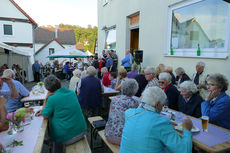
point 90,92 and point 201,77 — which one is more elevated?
point 201,77

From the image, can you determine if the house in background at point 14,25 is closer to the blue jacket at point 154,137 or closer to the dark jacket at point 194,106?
the dark jacket at point 194,106

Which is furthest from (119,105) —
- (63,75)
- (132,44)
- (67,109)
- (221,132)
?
(63,75)

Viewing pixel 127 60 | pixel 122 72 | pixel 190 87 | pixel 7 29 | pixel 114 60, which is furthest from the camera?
pixel 7 29

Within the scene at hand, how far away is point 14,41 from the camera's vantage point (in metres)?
16.1

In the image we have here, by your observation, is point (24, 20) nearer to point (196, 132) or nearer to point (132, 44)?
point (132, 44)

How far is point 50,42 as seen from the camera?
27625mm

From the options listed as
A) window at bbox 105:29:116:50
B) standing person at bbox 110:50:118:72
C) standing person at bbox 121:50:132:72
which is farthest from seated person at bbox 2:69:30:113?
window at bbox 105:29:116:50

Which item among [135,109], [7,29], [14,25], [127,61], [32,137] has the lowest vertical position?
[32,137]

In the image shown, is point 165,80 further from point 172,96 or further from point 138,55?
point 138,55

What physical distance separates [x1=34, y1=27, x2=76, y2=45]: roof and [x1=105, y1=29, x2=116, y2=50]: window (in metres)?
25.5

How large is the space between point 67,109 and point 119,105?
0.75m

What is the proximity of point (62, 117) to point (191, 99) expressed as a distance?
210 centimetres

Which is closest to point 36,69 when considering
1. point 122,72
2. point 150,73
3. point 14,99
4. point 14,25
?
point 14,25

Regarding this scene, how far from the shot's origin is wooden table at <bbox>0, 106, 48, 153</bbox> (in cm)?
169
